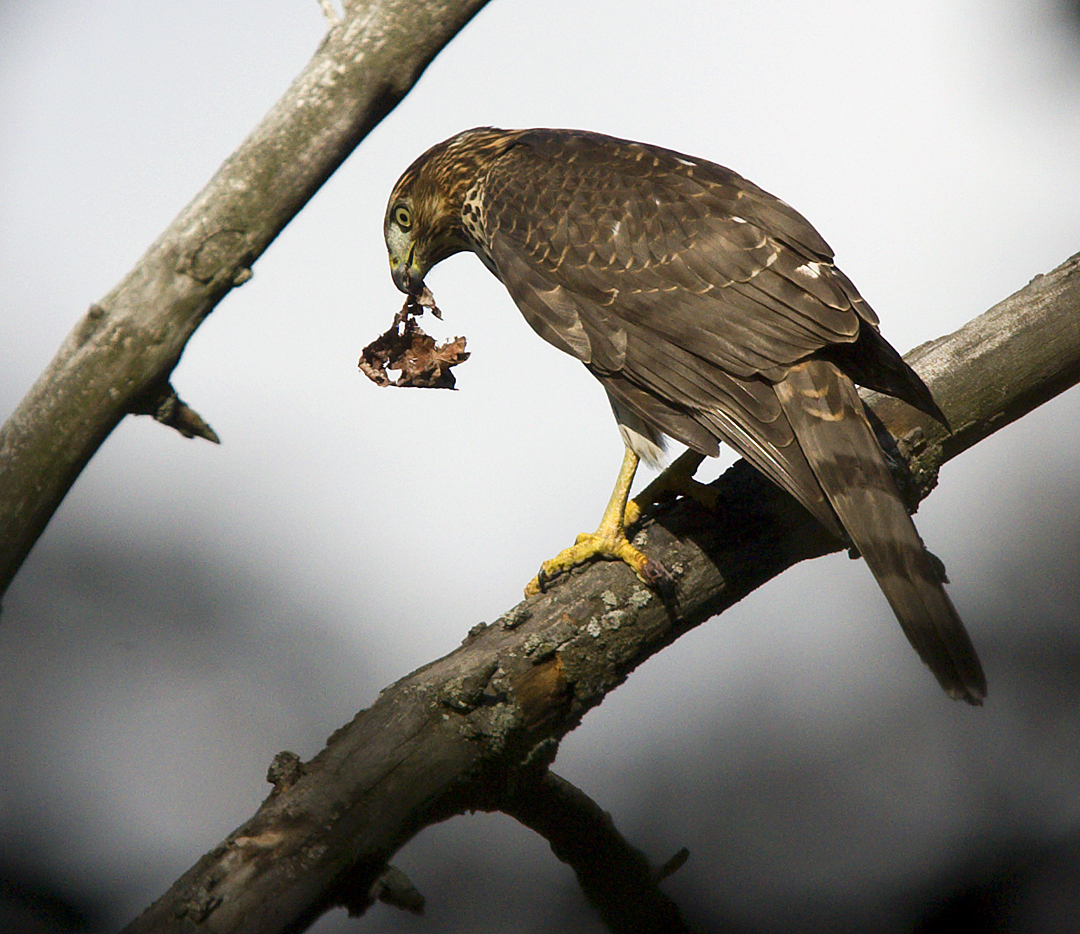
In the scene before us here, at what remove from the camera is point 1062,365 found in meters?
3.08

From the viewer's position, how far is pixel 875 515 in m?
2.47

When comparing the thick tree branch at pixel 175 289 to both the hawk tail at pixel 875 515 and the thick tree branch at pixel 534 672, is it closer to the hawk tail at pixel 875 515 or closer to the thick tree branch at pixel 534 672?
the thick tree branch at pixel 534 672

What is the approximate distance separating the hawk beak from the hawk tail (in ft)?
5.92

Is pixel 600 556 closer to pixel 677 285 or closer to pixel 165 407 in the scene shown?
pixel 677 285

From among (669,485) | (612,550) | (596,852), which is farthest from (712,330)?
(596,852)

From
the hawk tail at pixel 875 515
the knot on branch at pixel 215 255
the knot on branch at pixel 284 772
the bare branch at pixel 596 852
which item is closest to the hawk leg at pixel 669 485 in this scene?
the hawk tail at pixel 875 515

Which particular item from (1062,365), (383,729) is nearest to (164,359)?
(383,729)

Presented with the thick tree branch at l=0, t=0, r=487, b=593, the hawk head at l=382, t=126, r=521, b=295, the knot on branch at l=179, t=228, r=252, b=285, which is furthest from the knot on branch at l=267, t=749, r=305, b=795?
the hawk head at l=382, t=126, r=521, b=295

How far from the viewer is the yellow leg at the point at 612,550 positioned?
2.72 m

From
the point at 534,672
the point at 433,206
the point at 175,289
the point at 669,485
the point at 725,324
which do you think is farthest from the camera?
the point at 433,206

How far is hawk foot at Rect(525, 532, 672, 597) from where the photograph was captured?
270 cm

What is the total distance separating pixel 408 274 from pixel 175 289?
1.66m

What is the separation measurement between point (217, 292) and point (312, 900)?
56.1 inches

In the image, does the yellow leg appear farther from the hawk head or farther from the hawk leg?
the hawk head
